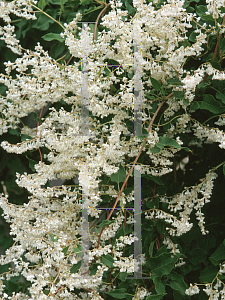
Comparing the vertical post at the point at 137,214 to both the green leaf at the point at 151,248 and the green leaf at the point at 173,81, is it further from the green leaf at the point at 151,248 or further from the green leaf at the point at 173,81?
the green leaf at the point at 173,81

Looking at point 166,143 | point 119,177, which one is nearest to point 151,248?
point 119,177

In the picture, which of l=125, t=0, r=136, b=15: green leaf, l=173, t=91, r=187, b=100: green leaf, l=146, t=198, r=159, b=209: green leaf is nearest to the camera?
l=173, t=91, r=187, b=100: green leaf

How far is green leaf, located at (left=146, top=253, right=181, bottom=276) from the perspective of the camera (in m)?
1.01

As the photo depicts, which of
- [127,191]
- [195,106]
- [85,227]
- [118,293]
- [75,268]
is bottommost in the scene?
[118,293]

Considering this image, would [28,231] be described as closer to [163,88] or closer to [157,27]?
[163,88]

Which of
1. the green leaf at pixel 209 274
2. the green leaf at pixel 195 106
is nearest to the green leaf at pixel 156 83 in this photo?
the green leaf at pixel 195 106

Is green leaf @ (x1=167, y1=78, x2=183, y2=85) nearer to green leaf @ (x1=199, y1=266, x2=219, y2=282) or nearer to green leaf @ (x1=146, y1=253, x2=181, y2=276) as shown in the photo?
green leaf @ (x1=146, y1=253, x2=181, y2=276)

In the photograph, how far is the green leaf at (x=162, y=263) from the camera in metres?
1.01

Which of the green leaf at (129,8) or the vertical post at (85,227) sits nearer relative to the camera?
the vertical post at (85,227)

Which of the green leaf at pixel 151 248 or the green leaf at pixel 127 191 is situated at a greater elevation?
the green leaf at pixel 127 191

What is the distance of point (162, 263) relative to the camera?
102 centimetres

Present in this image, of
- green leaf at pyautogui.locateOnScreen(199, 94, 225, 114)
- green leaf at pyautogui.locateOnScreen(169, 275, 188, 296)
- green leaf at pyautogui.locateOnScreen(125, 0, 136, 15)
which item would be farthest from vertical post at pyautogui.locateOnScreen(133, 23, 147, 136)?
green leaf at pyautogui.locateOnScreen(169, 275, 188, 296)

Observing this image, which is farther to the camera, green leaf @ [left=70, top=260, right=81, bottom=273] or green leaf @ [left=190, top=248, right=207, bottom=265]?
green leaf @ [left=190, top=248, right=207, bottom=265]

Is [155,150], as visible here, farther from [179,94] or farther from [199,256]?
[199,256]
